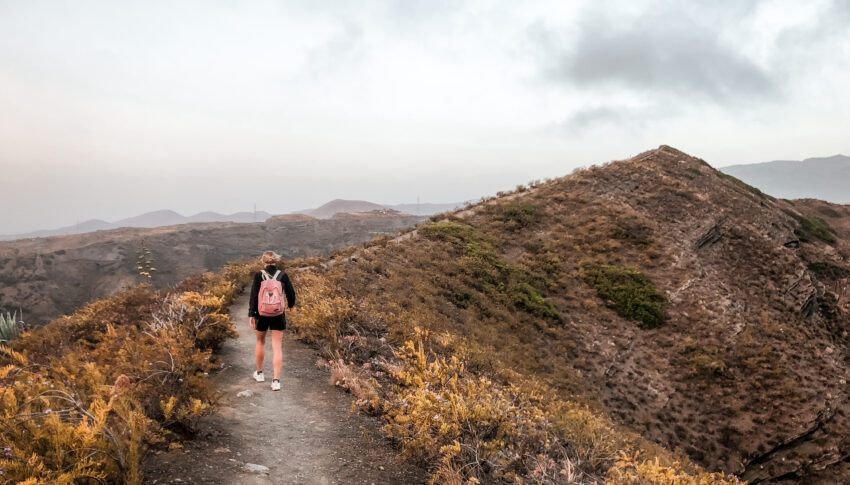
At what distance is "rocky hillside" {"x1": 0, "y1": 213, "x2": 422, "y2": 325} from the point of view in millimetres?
61188

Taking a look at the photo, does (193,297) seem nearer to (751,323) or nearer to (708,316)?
(708,316)

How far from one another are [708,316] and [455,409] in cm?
1789

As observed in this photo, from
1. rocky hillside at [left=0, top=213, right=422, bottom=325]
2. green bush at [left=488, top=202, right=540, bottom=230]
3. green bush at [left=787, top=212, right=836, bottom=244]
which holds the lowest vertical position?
rocky hillside at [left=0, top=213, right=422, bottom=325]

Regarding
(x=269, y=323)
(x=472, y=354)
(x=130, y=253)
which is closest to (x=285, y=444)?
(x=269, y=323)

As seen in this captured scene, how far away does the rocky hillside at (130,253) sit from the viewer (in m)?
61.2

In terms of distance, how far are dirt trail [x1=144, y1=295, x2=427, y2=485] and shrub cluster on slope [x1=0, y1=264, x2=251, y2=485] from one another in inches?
15.5

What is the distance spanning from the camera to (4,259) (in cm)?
6806

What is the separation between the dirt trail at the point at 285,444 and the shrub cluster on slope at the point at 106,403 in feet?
1.29

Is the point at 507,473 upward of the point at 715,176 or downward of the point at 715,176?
downward

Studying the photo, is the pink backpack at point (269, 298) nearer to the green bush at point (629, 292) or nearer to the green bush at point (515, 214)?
the green bush at point (629, 292)

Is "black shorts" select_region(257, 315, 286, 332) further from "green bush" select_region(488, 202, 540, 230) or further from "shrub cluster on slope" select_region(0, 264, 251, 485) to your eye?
"green bush" select_region(488, 202, 540, 230)

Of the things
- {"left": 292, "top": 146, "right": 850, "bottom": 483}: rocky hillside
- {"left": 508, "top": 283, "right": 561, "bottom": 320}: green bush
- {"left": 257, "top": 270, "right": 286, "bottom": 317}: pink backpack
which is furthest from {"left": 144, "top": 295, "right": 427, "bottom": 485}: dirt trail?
{"left": 508, "top": 283, "right": 561, "bottom": 320}: green bush

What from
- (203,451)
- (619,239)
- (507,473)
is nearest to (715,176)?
(619,239)

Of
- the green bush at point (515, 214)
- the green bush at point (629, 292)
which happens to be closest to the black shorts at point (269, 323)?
the green bush at point (629, 292)
